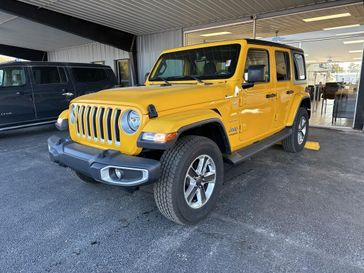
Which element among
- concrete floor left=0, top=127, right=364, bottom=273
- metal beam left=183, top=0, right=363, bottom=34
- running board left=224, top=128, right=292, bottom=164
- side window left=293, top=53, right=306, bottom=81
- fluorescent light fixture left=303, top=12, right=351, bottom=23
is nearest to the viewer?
concrete floor left=0, top=127, right=364, bottom=273

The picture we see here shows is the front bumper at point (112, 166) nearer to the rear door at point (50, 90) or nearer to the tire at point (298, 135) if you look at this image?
the tire at point (298, 135)

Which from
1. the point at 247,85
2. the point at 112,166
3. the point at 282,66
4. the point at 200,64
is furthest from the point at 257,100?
the point at 112,166

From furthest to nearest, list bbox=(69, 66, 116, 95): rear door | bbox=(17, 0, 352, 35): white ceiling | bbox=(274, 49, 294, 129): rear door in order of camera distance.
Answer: bbox=(69, 66, 116, 95): rear door → bbox=(17, 0, 352, 35): white ceiling → bbox=(274, 49, 294, 129): rear door

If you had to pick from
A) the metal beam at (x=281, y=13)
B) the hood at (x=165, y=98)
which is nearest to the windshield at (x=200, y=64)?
the hood at (x=165, y=98)

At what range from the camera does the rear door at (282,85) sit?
398 centimetres

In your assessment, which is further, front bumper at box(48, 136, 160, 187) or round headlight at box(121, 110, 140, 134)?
round headlight at box(121, 110, 140, 134)

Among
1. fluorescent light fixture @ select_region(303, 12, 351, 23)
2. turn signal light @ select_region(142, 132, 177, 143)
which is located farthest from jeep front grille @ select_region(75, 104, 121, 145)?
fluorescent light fixture @ select_region(303, 12, 351, 23)

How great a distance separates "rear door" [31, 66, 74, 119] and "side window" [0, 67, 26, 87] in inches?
9.7

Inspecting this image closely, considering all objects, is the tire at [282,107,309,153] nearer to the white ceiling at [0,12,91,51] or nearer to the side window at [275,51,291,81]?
the side window at [275,51,291,81]

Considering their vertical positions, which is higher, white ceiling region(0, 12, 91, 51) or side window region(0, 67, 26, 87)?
white ceiling region(0, 12, 91, 51)

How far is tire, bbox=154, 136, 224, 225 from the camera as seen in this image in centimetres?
225

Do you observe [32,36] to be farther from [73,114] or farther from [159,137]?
[159,137]

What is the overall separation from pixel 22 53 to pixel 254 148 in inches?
665

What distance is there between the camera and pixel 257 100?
3.43 metres
